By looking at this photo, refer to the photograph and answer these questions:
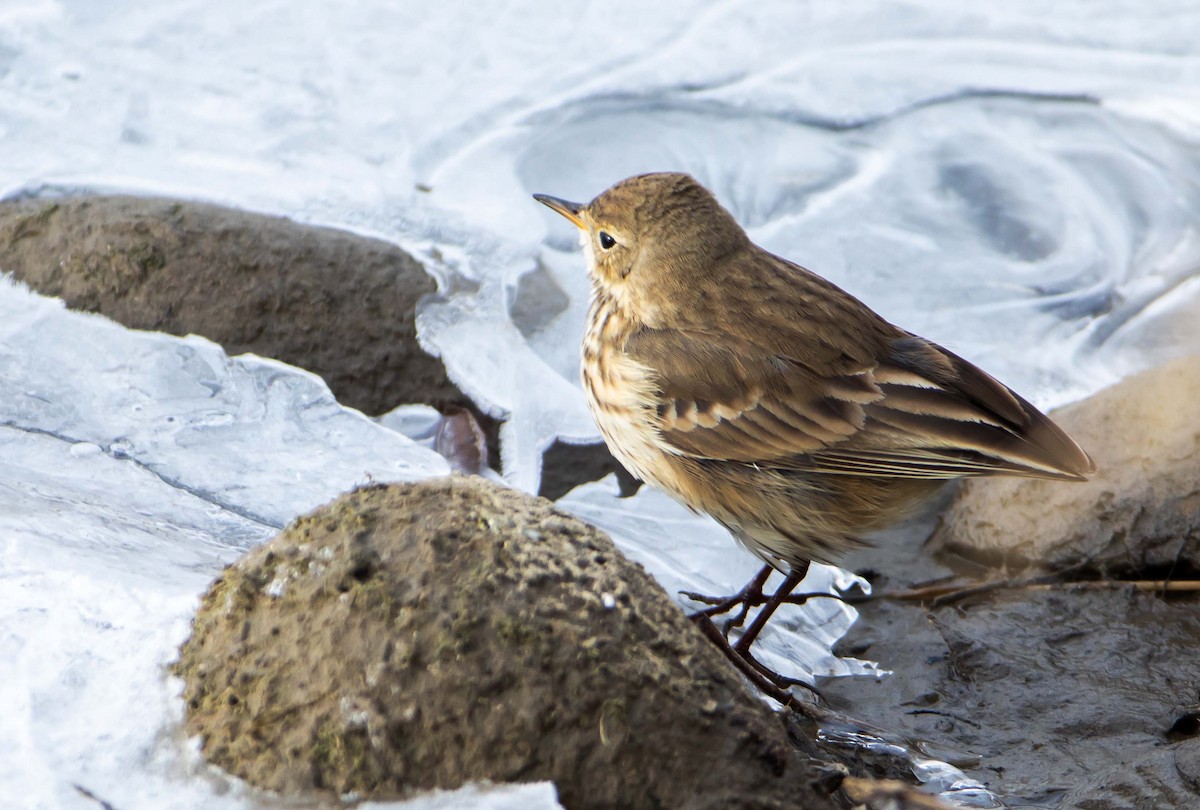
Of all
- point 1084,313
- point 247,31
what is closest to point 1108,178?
point 1084,313

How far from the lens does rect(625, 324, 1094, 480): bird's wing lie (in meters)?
3.94

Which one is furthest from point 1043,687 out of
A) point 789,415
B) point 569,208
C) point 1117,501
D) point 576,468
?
point 569,208

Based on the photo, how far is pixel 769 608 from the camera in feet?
13.5

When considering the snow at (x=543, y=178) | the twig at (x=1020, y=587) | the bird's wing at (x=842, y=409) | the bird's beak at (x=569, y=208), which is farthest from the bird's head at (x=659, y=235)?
the twig at (x=1020, y=587)

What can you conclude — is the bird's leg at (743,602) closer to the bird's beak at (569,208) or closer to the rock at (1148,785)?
the rock at (1148,785)

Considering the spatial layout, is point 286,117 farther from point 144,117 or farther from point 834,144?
point 834,144

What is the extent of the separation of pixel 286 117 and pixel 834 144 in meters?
2.95

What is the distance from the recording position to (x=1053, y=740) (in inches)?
146

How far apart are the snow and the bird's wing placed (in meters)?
0.72

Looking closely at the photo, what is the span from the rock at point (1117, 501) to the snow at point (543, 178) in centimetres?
66

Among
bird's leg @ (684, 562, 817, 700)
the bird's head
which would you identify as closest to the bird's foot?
bird's leg @ (684, 562, 817, 700)

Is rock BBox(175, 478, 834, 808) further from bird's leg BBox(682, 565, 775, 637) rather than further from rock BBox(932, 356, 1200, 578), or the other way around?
rock BBox(932, 356, 1200, 578)

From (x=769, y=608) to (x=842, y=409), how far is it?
67cm

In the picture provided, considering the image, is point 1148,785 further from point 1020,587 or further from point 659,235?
point 659,235
